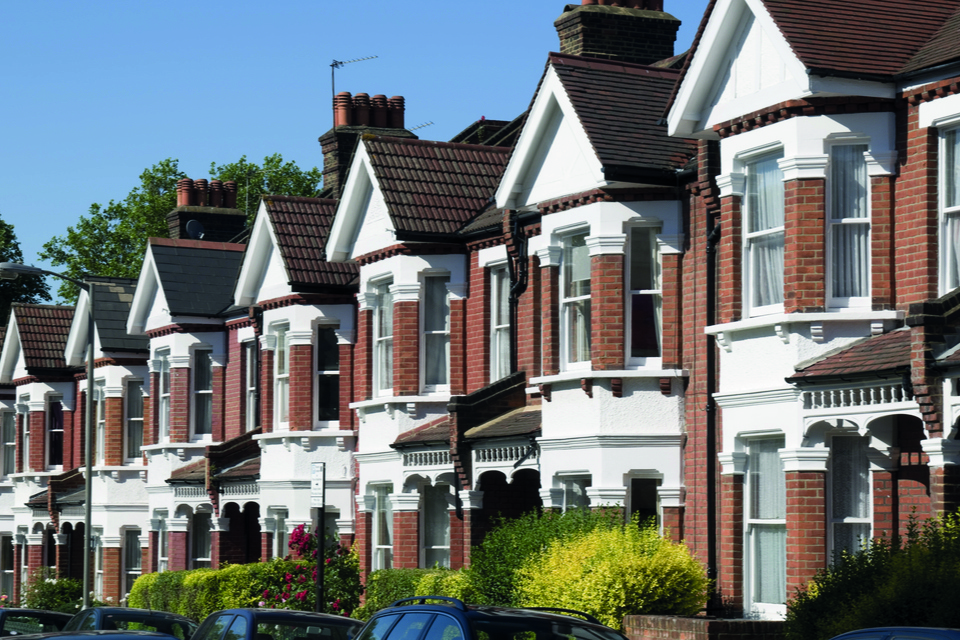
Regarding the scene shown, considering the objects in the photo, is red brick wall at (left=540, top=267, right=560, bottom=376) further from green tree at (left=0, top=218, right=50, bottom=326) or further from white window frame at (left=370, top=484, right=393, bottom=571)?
green tree at (left=0, top=218, right=50, bottom=326)

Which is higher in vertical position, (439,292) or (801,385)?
(439,292)

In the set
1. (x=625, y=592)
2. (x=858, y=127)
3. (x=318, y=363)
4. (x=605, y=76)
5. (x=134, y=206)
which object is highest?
(x=134, y=206)

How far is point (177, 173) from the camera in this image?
6762cm

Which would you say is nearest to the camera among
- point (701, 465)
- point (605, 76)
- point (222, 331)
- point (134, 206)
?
point (701, 465)

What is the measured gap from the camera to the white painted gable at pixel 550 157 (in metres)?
22.8

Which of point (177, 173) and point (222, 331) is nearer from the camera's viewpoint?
point (222, 331)

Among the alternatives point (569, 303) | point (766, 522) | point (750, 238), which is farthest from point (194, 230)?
point (766, 522)

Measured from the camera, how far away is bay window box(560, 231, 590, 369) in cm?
2288

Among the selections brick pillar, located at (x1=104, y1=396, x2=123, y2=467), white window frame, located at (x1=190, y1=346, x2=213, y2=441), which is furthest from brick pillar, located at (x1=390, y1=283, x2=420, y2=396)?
brick pillar, located at (x1=104, y1=396, x2=123, y2=467)

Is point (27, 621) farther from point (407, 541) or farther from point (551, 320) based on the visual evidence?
point (551, 320)

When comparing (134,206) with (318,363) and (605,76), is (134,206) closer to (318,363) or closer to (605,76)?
(318,363)

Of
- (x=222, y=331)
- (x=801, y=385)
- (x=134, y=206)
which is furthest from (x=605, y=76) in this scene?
(x=134, y=206)

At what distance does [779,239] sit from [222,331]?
69.7ft

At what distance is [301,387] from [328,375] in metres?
0.64
